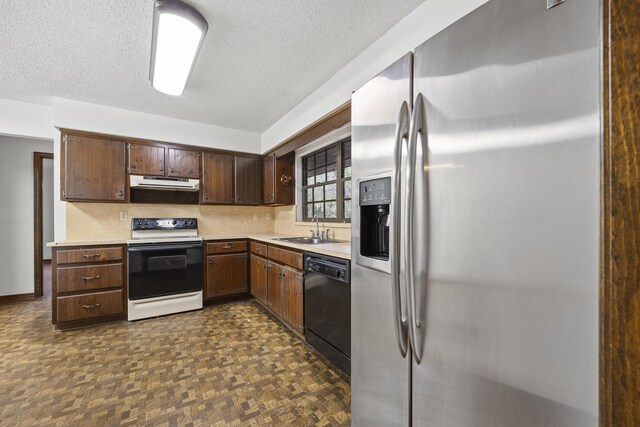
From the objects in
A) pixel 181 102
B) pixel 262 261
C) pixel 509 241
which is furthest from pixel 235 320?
pixel 509 241

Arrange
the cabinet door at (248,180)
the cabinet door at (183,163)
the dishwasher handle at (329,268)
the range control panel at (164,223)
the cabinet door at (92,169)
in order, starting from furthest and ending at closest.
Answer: the cabinet door at (248,180)
the cabinet door at (183,163)
the range control panel at (164,223)
the cabinet door at (92,169)
the dishwasher handle at (329,268)

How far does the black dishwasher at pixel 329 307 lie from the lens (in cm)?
191

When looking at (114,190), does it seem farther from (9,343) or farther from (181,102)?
(9,343)

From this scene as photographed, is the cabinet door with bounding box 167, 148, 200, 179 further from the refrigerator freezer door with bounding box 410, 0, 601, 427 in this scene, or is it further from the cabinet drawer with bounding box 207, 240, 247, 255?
the refrigerator freezer door with bounding box 410, 0, 601, 427

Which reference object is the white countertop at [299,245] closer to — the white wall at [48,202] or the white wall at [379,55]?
the white wall at [379,55]

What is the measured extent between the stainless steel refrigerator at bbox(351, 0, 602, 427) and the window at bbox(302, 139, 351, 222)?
2018 millimetres

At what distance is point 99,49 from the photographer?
Answer: 6.92 feet

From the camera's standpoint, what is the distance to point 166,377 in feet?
6.50

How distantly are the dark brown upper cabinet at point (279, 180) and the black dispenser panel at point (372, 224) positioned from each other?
9.09 feet

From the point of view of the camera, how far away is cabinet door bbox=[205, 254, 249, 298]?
11.7ft

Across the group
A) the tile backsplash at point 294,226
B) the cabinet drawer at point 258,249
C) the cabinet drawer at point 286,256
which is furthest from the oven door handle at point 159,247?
the tile backsplash at point 294,226

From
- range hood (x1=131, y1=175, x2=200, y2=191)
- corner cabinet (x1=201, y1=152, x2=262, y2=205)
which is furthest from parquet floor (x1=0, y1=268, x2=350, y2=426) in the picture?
corner cabinet (x1=201, y1=152, x2=262, y2=205)

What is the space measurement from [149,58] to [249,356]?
2583 mm

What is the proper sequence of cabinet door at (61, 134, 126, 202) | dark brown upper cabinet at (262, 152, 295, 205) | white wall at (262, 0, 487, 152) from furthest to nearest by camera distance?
dark brown upper cabinet at (262, 152, 295, 205) < cabinet door at (61, 134, 126, 202) < white wall at (262, 0, 487, 152)
